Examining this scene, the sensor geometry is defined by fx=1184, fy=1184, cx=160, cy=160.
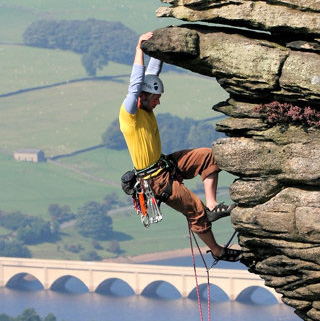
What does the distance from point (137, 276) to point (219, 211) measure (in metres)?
170

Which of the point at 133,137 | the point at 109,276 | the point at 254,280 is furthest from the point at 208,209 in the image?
the point at 109,276

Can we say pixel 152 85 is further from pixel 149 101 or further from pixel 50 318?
pixel 50 318

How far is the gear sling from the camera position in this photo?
18031 millimetres

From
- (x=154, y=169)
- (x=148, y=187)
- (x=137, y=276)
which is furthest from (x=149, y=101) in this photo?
(x=137, y=276)

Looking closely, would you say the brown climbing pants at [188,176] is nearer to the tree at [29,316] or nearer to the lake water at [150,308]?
the tree at [29,316]

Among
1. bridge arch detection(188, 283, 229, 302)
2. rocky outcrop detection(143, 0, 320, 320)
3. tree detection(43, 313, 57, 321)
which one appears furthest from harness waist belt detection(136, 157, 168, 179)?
bridge arch detection(188, 283, 229, 302)

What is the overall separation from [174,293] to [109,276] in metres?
15.0

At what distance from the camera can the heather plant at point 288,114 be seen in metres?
16.1

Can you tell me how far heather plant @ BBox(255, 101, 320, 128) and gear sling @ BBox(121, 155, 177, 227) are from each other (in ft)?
7.39

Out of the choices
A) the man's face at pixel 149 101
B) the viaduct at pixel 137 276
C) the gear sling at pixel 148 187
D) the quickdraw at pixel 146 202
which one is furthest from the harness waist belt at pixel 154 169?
the viaduct at pixel 137 276

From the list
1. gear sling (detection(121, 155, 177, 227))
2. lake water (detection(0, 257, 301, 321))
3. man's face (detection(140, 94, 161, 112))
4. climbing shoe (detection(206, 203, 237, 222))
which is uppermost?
man's face (detection(140, 94, 161, 112))

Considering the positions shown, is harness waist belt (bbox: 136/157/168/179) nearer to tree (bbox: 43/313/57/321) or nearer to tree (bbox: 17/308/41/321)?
tree (bbox: 43/313/57/321)

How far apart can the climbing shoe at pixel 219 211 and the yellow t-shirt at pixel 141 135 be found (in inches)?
49.5

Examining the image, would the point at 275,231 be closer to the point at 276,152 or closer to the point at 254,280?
the point at 276,152
